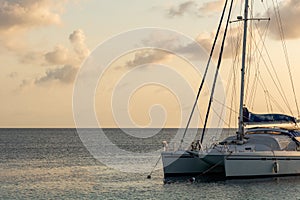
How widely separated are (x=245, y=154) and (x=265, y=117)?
783cm

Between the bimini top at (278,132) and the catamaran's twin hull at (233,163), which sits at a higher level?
the bimini top at (278,132)

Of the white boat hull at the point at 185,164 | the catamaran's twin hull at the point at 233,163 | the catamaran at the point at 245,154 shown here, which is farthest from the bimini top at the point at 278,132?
the white boat hull at the point at 185,164

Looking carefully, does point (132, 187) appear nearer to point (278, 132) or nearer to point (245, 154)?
point (245, 154)

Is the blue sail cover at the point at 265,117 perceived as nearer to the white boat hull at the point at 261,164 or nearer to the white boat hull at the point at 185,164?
the white boat hull at the point at 261,164

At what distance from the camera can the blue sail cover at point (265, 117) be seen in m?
52.2

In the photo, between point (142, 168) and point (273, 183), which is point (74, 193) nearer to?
point (273, 183)

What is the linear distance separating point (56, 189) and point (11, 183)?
6.11m

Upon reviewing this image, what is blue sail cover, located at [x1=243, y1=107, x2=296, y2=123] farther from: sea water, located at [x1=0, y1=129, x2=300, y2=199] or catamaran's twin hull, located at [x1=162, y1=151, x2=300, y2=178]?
sea water, located at [x1=0, y1=129, x2=300, y2=199]

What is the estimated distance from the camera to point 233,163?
47.7 m

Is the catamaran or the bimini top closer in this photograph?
the catamaran

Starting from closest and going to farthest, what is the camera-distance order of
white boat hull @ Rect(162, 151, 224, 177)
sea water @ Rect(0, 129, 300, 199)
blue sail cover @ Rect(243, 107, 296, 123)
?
sea water @ Rect(0, 129, 300, 199)
white boat hull @ Rect(162, 151, 224, 177)
blue sail cover @ Rect(243, 107, 296, 123)

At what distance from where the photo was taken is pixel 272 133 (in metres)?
52.9

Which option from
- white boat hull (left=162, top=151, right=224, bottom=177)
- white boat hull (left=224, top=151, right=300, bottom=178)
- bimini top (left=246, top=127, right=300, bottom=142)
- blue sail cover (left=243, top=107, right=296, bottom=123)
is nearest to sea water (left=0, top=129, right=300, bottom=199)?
white boat hull (left=224, top=151, right=300, bottom=178)

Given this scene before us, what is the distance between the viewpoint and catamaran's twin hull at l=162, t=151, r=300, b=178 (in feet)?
157
